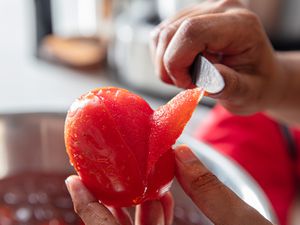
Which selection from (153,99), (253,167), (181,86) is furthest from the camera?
(153,99)

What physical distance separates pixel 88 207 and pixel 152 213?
0.29ft

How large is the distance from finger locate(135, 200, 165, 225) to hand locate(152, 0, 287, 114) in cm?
11

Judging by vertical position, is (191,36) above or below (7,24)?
above

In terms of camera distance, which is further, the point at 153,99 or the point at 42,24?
the point at 42,24

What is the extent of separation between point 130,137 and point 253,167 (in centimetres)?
43

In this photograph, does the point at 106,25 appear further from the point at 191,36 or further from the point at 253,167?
the point at 191,36

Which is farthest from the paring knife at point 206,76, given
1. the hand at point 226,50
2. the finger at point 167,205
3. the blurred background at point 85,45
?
the blurred background at point 85,45

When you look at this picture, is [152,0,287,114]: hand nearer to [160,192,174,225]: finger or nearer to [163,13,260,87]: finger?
[163,13,260,87]: finger

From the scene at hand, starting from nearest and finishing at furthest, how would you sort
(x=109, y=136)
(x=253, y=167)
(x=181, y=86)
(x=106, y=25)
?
1. (x=109, y=136)
2. (x=181, y=86)
3. (x=253, y=167)
4. (x=106, y=25)

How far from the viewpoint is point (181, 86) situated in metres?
0.50

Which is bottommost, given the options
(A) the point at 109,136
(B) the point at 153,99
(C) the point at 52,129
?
(B) the point at 153,99

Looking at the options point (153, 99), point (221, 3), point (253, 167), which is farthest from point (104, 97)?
point (153, 99)

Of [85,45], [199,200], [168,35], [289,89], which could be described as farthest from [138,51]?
[199,200]

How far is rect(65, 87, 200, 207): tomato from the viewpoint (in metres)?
0.38
